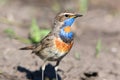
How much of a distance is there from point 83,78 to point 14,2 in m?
4.80

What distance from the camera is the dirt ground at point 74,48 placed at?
9.00 m

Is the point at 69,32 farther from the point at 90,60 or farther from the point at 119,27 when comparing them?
the point at 119,27

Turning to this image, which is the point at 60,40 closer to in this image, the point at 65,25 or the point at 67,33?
the point at 67,33

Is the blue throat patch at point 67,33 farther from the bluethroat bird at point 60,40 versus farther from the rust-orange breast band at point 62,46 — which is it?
the rust-orange breast band at point 62,46

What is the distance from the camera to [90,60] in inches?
383

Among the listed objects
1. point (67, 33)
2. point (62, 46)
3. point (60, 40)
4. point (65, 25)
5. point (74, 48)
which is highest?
point (74, 48)

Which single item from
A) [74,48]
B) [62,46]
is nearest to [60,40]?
[62,46]

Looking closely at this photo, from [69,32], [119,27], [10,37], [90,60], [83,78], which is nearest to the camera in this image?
[69,32]

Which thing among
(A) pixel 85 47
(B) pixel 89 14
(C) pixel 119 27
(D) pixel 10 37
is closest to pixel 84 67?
(A) pixel 85 47

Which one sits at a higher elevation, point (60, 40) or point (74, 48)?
point (74, 48)

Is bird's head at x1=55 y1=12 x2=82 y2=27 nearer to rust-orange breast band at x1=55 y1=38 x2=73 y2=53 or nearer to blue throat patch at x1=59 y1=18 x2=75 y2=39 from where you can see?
blue throat patch at x1=59 y1=18 x2=75 y2=39

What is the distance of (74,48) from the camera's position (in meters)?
10.3

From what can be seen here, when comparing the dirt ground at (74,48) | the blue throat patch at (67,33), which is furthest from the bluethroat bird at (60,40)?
the dirt ground at (74,48)

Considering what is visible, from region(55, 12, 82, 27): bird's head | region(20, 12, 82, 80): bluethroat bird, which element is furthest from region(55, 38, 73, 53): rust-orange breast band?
region(55, 12, 82, 27): bird's head
